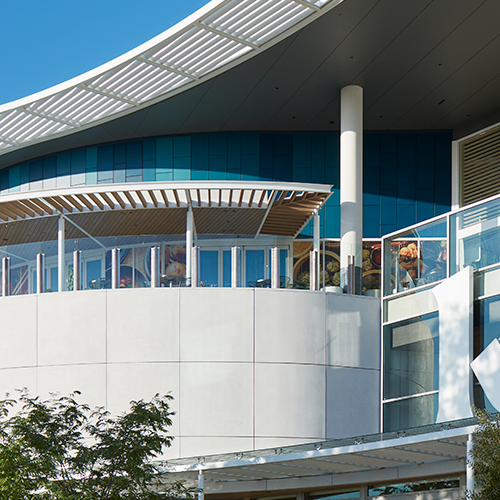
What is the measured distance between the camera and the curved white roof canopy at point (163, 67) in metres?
17.0

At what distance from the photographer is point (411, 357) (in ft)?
53.6

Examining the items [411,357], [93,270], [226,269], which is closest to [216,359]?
[226,269]

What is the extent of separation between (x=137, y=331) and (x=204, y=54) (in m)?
6.64

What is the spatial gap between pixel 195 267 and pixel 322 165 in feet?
27.0

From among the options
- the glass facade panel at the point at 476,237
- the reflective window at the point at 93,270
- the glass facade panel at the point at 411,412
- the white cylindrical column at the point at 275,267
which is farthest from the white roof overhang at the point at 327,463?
the reflective window at the point at 93,270

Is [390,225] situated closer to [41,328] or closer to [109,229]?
[109,229]

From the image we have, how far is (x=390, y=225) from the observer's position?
23.5m

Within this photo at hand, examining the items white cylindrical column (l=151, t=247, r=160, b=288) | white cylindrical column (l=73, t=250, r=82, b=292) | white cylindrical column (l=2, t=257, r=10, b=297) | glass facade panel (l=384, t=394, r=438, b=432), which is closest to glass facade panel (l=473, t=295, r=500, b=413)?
glass facade panel (l=384, t=394, r=438, b=432)

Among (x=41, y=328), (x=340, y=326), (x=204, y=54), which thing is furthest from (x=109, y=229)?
(x=340, y=326)

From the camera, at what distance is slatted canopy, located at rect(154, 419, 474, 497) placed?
11.3 metres

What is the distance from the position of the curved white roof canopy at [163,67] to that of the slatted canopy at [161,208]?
8.75ft

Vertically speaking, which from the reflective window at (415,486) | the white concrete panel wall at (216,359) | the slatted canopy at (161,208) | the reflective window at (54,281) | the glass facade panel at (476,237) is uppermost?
the slatted canopy at (161,208)

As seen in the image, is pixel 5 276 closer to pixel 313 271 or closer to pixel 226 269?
pixel 226 269

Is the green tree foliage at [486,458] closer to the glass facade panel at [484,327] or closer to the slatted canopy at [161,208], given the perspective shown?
the glass facade panel at [484,327]
